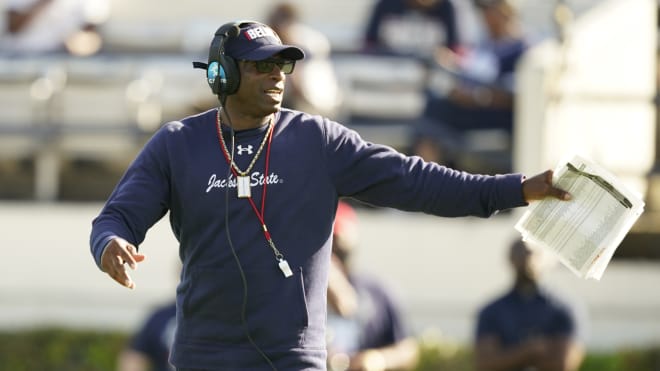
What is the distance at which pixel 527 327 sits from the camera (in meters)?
8.79

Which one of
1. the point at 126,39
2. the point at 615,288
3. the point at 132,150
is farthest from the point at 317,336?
the point at 126,39

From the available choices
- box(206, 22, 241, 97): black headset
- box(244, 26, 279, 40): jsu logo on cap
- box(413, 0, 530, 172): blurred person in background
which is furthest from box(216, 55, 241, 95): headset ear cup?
box(413, 0, 530, 172): blurred person in background

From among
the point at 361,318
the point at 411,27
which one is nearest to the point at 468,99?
the point at 411,27

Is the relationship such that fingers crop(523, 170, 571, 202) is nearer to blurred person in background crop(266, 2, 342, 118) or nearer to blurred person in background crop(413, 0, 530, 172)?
blurred person in background crop(413, 0, 530, 172)

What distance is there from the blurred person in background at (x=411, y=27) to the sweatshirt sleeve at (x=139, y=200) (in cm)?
625

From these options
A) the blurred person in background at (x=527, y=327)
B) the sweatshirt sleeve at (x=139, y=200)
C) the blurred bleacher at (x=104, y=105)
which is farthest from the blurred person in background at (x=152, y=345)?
the sweatshirt sleeve at (x=139, y=200)

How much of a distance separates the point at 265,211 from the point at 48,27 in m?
7.79

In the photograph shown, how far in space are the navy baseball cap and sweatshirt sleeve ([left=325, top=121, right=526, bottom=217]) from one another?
334mm

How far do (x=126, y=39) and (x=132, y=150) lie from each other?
2313 mm

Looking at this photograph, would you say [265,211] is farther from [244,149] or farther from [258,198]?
[244,149]

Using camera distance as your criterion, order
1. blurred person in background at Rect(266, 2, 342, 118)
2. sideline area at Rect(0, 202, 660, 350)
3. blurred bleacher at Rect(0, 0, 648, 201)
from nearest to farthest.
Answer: sideline area at Rect(0, 202, 660, 350) < blurred person in background at Rect(266, 2, 342, 118) < blurred bleacher at Rect(0, 0, 648, 201)

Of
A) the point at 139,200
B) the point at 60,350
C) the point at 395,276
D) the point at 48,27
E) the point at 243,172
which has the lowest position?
the point at 60,350

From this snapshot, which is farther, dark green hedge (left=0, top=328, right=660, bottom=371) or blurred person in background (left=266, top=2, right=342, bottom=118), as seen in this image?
blurred person in background (left=266, top=2, right=342, bottom=118)

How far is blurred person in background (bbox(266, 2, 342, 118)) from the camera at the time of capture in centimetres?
1145
